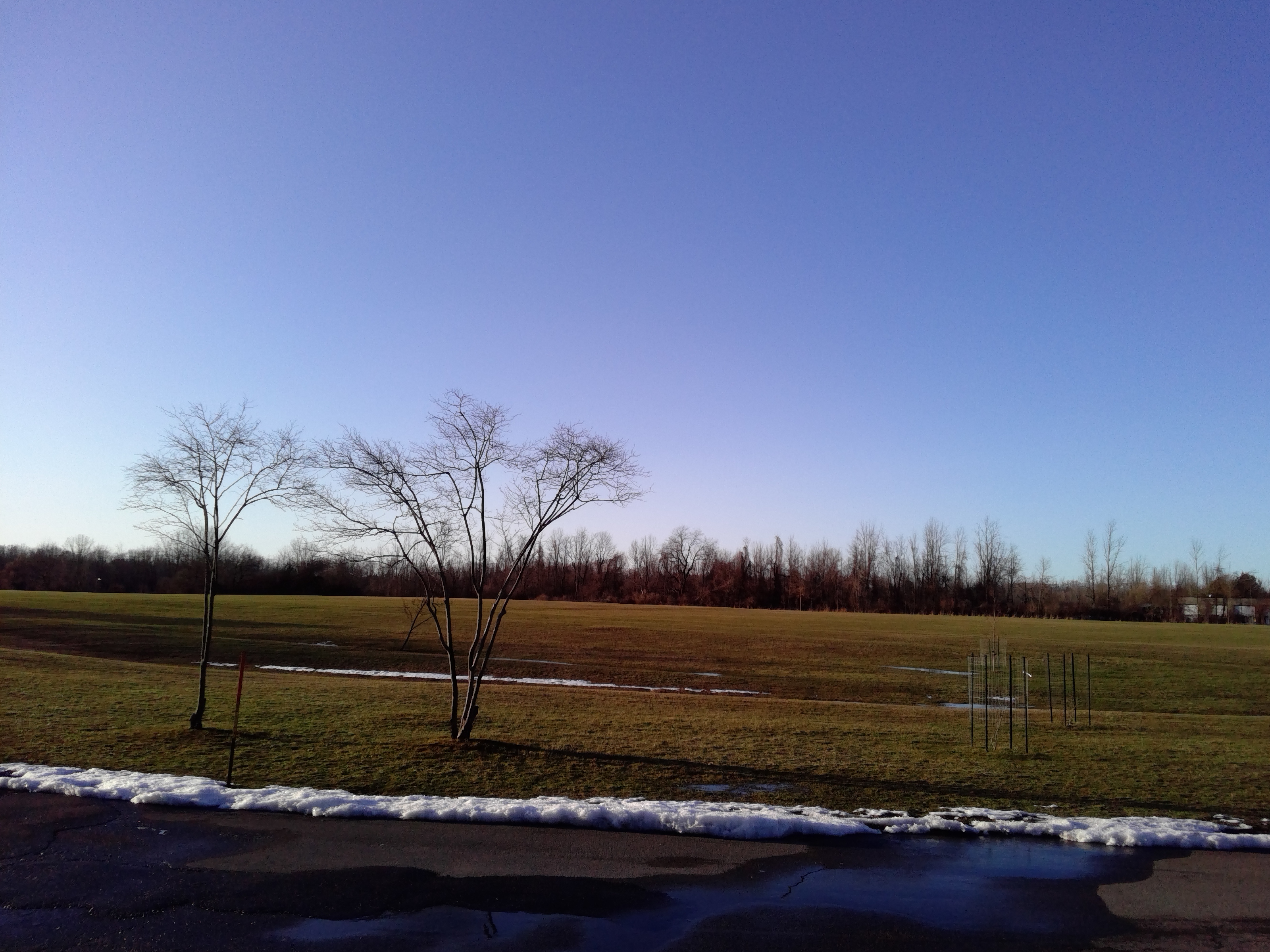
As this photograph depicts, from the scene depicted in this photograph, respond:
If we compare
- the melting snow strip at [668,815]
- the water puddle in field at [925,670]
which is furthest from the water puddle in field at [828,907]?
the water puddle in field at [925,670]

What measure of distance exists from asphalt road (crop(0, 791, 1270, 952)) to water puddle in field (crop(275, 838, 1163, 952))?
0.02 m

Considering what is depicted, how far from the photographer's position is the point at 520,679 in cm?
3098

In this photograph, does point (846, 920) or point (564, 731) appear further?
point (564, 731)

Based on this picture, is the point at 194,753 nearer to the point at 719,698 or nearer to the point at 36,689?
the point at 36,689

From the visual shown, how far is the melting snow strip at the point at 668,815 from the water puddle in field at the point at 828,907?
0.62 meters

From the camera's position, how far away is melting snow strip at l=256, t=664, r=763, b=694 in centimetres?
2938

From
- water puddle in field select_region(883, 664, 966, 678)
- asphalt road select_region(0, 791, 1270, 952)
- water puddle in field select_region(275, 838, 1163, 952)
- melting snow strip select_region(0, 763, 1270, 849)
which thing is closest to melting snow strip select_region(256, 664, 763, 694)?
water puddle in field select_region(883, 664, 966, 678)

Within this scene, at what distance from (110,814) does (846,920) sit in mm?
8168

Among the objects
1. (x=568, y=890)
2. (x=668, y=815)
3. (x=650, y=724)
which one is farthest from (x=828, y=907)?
(x=650, y=724)

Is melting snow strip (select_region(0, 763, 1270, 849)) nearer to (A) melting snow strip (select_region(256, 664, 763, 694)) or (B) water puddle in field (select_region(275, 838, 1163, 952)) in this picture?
(B) water puddle in field (select_region(275, 838, 1163, 952))

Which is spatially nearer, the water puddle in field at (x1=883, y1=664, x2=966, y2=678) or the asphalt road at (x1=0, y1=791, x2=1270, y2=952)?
the asphalt road at (x1=0, y1=791, x2=1270, y2=952)

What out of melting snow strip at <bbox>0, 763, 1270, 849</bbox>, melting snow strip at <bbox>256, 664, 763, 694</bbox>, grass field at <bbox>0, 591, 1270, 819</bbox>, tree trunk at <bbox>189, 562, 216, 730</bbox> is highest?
tree trunk at <bbox>189, 562, 216, 730</bbox>

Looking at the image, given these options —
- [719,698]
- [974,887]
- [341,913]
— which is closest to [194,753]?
[341,913]

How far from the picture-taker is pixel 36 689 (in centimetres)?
1959
